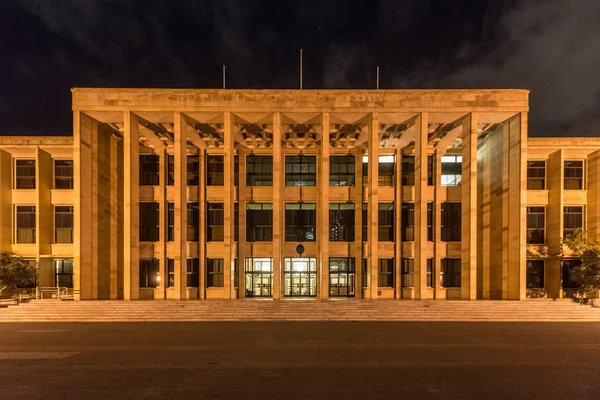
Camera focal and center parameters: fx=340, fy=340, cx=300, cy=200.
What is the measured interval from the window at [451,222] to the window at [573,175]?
374 inches

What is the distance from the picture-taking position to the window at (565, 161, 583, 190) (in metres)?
29.7

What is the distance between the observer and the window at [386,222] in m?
30.3

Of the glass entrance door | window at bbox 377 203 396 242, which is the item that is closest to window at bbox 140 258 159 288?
the glass entrance door

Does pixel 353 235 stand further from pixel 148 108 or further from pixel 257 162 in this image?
pixel 148 108

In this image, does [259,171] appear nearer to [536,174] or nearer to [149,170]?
[149,170]

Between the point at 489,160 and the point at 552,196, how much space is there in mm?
6181

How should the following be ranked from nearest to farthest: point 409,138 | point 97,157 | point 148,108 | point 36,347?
point 36,347
point 148,108
point 97,157
point 409,138

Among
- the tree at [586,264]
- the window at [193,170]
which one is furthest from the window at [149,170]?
the tree at [586,264]

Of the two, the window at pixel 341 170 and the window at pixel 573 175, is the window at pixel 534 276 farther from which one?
the window at pixel 341 170

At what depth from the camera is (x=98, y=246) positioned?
27.3 m

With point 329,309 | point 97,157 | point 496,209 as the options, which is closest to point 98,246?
point 97,157

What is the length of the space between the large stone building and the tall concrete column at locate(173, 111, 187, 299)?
11cm

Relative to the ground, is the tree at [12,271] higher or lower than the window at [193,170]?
lower

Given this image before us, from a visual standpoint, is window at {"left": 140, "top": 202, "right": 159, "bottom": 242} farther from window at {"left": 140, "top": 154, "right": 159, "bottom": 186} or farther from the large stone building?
window at {"left": 140, "top": 154, "right": 159, "bottom": 186}
